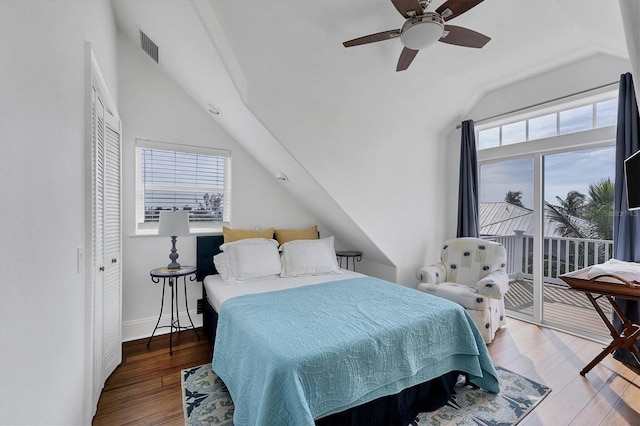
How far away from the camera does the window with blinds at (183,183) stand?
3.05 metres

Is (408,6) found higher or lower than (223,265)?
higher

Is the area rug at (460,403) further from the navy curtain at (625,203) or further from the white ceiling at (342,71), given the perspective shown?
the white ceiling at (342,71)

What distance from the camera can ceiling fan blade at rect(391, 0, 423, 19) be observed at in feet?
5.51

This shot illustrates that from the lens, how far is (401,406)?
1.73m

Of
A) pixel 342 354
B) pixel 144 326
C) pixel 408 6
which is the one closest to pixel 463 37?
pixel 408 6

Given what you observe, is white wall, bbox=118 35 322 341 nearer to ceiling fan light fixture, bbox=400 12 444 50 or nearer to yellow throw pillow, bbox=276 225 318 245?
yellow throw pillow, bbox=276 225 318 245

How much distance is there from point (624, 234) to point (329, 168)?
2719 mm

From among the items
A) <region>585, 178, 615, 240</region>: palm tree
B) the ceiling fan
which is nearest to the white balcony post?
<region>585, 178, 615, 240</region>: palm tree

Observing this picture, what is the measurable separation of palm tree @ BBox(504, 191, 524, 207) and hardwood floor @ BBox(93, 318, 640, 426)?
1.47 metres

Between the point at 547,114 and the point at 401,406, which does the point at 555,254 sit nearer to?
the point at 547,114

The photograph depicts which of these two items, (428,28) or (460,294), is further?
(460,294)

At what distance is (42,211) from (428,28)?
2.21 metres

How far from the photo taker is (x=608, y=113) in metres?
2.84

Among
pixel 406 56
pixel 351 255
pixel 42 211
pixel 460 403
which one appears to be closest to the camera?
pixel 42 211
